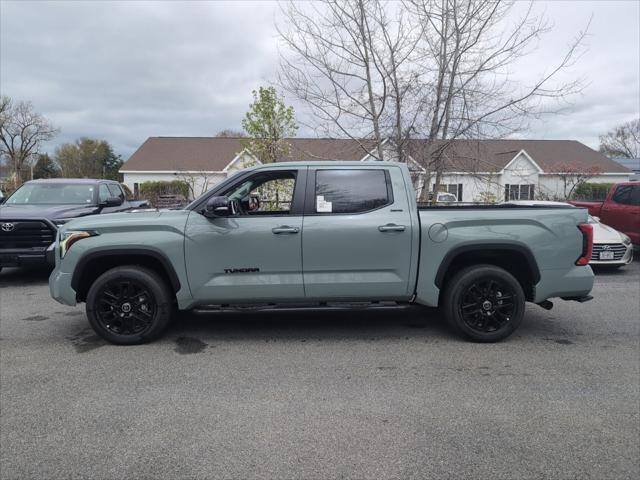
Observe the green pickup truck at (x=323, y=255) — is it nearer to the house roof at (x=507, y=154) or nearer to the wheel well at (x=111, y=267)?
the wheel well at (x=111, y=267)

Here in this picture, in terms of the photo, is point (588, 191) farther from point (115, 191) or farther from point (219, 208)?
point (219, 208)

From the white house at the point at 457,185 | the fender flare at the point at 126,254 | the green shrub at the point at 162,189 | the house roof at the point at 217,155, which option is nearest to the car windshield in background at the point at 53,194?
the fender flare at the point at 126,254

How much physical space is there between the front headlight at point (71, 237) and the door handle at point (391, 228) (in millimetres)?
2986

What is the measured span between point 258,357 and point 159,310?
3.90 feet

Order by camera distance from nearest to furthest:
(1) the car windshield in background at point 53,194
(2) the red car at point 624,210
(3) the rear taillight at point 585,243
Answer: (3) the rear taillight at point 585,243 → (1) the car windshield in background at point 53,194 → (2) the red car at point 624,210

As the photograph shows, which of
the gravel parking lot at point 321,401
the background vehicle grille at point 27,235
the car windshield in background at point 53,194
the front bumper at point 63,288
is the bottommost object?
Answer: the gravel parking lot at point 321,401

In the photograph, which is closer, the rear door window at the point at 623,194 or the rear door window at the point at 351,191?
the rear door window at the point at 351,191

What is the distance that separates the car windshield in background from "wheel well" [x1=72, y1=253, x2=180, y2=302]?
17.3 feet

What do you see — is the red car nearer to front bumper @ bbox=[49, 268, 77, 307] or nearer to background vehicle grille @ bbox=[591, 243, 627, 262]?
background vehicle grille @ bbox=[591, 243, 627, 262]

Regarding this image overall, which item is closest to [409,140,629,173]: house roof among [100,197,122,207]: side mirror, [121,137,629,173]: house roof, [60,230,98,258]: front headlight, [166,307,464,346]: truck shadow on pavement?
[121,137,629,173]: house roof

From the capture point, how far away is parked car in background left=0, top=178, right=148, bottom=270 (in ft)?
26.6

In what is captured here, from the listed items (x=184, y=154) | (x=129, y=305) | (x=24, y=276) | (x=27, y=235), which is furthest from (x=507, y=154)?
(x=129, y=305)

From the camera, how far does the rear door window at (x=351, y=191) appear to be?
494 cm

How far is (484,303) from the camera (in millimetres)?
4957
